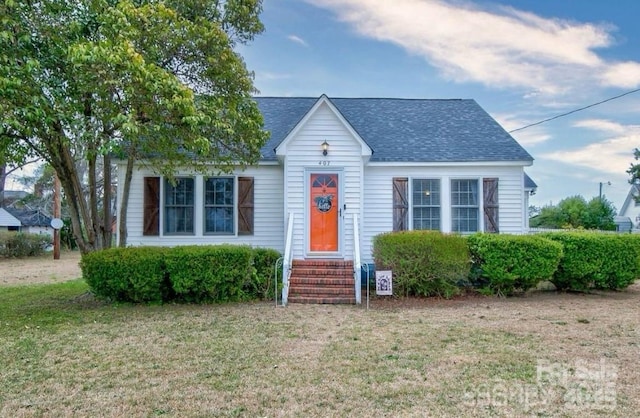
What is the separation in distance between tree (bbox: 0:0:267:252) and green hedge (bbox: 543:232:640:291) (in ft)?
23.9

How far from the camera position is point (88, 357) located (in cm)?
483

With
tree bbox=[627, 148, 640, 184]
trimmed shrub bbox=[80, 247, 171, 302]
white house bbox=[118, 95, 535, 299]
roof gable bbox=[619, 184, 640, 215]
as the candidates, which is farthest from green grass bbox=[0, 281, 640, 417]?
→ roof gable bbox=[619, 184, 640, 215]

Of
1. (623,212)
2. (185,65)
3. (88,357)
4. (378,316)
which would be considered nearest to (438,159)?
(378,316)

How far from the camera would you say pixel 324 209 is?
990cm

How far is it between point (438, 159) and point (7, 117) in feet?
28.6

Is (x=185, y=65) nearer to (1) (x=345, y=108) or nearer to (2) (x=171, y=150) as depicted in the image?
(2) (x=171, y=150)

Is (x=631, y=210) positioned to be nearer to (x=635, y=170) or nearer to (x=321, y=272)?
(x=635, y=170)

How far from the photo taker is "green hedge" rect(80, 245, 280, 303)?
7.73 m

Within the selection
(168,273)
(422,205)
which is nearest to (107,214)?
(168,273)

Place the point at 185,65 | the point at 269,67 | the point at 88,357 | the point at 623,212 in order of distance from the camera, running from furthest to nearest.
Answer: the point at 623,212
the point at 269,67
the point at 185,65
the point at 88,357

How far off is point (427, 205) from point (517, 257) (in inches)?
104

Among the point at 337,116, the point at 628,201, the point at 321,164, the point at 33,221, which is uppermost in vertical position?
the point at 337,116

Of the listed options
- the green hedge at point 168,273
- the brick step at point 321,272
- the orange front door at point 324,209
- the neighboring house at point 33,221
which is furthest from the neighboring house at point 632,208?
the neighboring house at point 33,221

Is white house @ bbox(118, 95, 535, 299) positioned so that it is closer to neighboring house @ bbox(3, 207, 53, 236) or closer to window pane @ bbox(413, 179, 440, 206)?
window pane @ bbox(413, 179, 440, 206)
